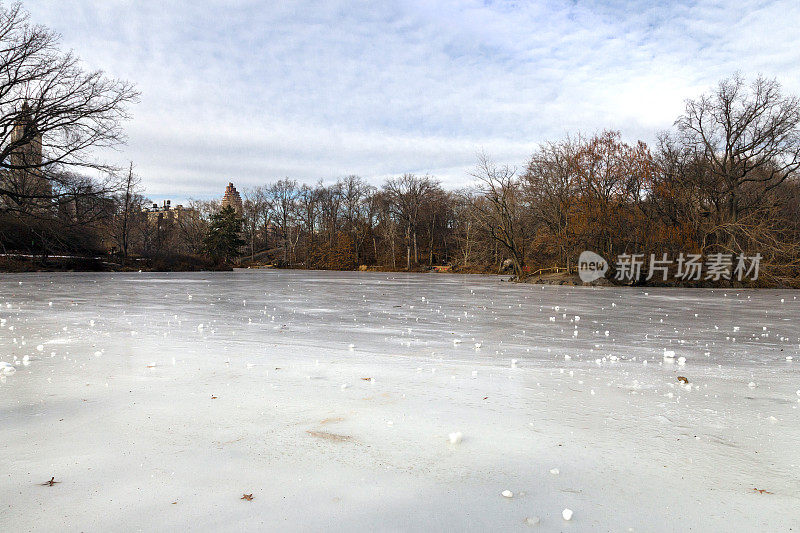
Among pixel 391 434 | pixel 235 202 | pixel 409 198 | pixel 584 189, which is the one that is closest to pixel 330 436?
pixel 391 434

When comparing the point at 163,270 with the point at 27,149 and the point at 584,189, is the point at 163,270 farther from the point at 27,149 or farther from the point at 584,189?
the point at 584,189

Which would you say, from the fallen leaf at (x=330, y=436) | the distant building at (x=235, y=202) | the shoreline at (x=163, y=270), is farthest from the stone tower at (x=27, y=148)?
the distant building at (x=235, y=202)

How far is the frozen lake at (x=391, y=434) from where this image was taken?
1.98 m

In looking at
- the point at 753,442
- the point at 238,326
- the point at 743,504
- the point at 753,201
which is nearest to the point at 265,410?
the point at 743,504

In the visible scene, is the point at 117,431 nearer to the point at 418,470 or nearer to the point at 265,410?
the point at 265,410

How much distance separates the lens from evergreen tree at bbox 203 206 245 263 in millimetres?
57062

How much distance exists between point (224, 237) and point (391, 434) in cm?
5918

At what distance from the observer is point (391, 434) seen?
111 inches

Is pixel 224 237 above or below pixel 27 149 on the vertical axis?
below

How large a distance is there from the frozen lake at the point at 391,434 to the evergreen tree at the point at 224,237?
178 ft

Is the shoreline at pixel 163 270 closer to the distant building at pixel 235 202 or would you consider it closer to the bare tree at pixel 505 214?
the bare tree at pixel 505 214

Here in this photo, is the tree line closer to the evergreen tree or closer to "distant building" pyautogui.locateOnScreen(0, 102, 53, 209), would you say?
"distant building" pyautogui.locateOnScreen(0, 102, 53, 209)

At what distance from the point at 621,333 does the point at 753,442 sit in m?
4.59

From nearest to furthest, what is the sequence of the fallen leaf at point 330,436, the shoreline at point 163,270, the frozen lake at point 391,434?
the frozen lake at point 391,434, the fallen leaf at point 330,436, the shoreline at point 163,270
